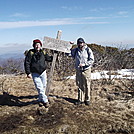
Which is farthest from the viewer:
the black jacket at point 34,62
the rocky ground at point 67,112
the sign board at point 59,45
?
the sign board at point 59,45

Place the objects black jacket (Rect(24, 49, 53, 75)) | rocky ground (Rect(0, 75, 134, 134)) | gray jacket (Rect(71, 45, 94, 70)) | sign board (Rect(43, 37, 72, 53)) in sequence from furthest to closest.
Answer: sign board (Rect(43, 37, 72, 53)) < gray jacket (Rect(71, 45, 94, 70)) < black jacket (Rect(24, 49, 53, 75)) < rocky ground (Rect(0, 75, 134, 134))

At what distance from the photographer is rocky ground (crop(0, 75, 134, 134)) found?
12.0 ft

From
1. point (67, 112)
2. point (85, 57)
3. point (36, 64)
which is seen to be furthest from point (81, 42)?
point (67, 112)

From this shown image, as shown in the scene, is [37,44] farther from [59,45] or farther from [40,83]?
[40,83]

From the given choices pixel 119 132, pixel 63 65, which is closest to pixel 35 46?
pixel 119 132

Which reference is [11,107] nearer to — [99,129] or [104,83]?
[99,129]

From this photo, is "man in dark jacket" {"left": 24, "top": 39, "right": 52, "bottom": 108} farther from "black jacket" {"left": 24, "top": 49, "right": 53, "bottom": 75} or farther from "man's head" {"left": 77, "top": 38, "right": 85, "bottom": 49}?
"man's head" {"left": 77, "top": 38, "right": 85, "bottom": 49}

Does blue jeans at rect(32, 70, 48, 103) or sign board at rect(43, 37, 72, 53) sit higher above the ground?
sign board at rect(43, 37, 72, 53)

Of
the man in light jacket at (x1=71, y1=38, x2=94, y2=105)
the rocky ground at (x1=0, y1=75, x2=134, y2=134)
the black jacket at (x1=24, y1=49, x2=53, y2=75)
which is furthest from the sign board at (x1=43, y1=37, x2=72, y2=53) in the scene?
the rocky ground at (x1=0, y1=75, x2=134, y2=134)

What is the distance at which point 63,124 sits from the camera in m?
3.79

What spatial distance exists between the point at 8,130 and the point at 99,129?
5.86 feet

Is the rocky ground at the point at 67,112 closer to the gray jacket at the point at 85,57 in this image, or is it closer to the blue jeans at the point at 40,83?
the blue jeans at the point at 40,83

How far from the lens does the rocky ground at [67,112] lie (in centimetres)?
366

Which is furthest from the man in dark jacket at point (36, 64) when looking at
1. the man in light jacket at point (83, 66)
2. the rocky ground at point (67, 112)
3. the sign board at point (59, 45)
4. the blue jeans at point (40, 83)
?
the man in light jacket at point (83, 66)
